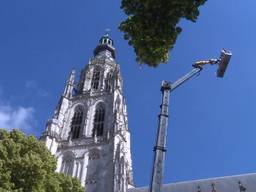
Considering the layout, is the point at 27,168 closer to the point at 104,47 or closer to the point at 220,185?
the point at 220,185

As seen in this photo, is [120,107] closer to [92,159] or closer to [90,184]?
[92,159]

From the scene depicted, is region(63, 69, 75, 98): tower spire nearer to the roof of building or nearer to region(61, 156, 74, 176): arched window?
region(61, 156, 74, 176): arched window

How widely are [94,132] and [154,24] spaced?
1493 inches

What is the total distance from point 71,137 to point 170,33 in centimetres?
3848

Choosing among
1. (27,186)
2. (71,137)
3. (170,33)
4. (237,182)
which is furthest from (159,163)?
(71,137)

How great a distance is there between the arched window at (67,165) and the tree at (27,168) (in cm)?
1670

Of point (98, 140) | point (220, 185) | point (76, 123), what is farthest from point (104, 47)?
point (220, 185)

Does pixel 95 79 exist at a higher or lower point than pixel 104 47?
lower

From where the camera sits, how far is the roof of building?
3919cm

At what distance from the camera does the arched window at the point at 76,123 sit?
45997 millimetres

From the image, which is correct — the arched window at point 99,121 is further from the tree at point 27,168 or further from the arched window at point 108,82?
the tree at point 27,168

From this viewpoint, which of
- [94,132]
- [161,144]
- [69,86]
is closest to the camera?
[161,144]

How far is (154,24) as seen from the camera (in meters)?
7.76

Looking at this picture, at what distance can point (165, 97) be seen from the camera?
9898 millimetres
